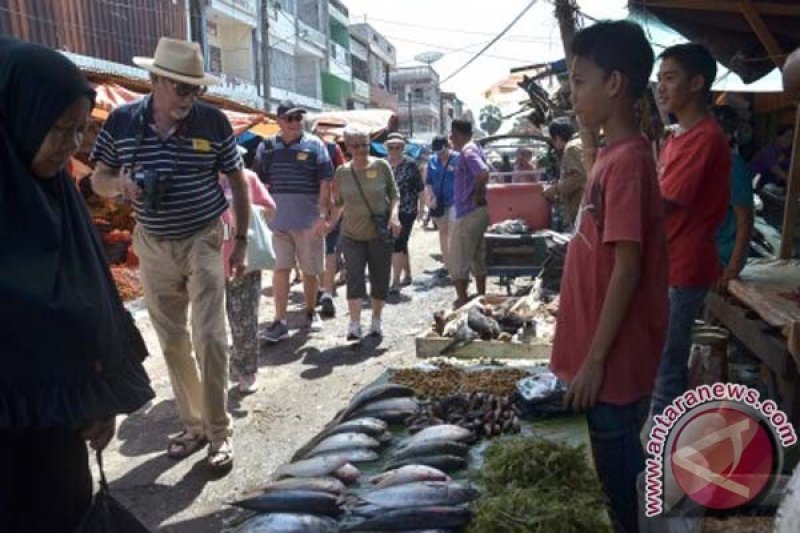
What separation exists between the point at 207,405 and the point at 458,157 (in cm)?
456

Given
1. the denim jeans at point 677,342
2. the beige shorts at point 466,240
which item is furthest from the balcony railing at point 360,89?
the denim jeans at point 677,342

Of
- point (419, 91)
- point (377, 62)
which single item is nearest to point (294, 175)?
point (377, 62)

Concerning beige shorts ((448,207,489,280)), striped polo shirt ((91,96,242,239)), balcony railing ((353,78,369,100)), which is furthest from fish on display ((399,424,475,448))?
balcony railing ((353,78,369,100))

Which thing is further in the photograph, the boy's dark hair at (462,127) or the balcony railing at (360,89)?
the balcony railing at (360,89)

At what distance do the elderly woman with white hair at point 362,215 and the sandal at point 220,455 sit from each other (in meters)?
2.84

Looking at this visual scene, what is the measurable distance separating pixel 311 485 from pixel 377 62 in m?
63.5

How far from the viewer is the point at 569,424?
3293 mm

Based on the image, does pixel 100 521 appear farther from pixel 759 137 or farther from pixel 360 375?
pixel 759 137

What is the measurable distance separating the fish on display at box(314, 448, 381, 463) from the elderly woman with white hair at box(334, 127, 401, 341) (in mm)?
3931

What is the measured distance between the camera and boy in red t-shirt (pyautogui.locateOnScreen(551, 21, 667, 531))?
2.24m

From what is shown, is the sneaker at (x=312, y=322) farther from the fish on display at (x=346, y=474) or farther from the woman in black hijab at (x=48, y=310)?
the woman in black hijab at (x=48, y=310)

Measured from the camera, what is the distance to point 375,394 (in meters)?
3.66

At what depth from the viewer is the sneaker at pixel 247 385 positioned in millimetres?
5641

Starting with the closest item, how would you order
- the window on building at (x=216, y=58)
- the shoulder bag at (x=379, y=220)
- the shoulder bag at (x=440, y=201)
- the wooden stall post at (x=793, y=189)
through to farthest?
the wooden stall post at (x=793, y=189) < the shoulder bag at (x=379, y=220) < the shoulder bag at (x=440, y=201) < the window on building at (x=216, y=58)
